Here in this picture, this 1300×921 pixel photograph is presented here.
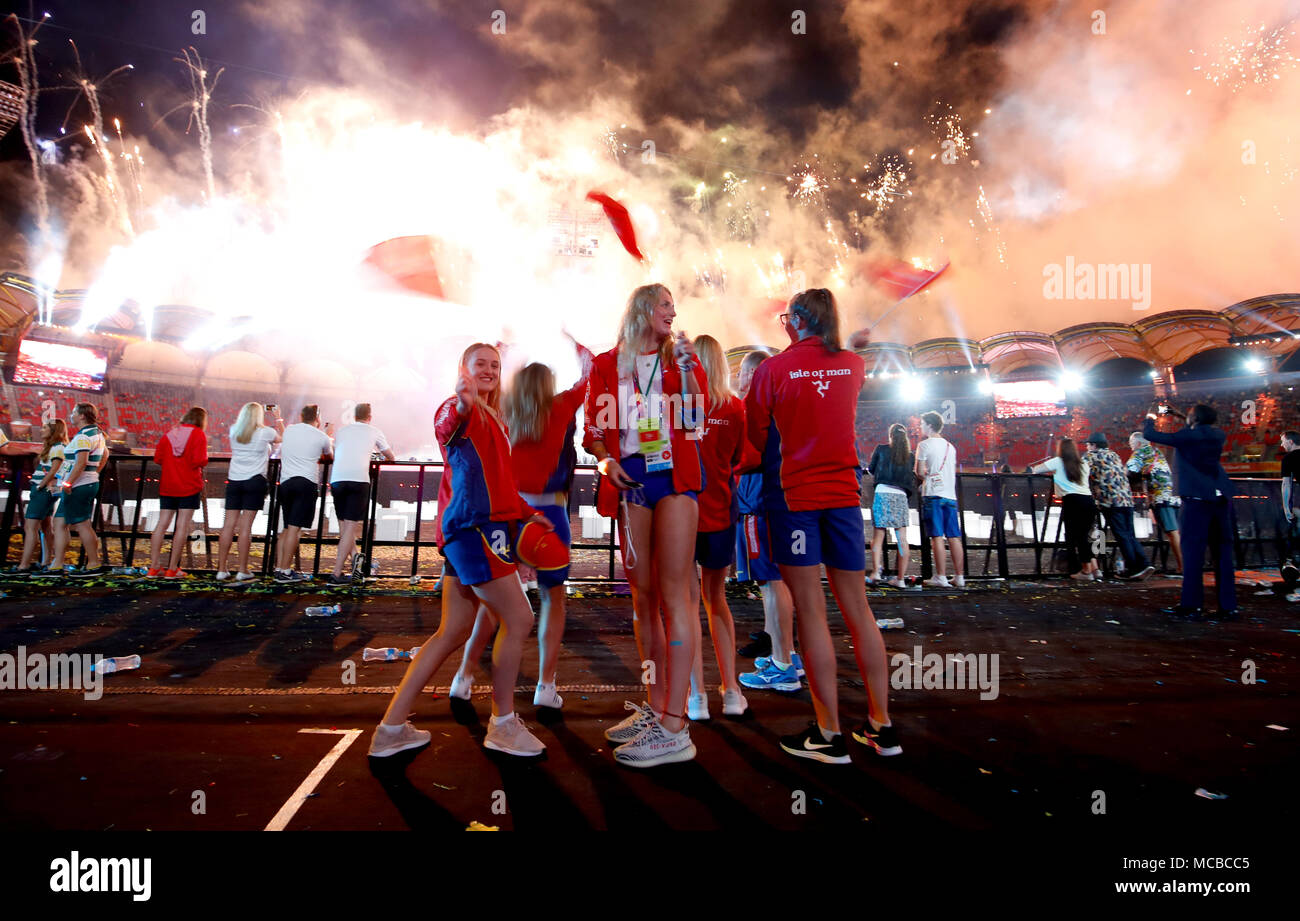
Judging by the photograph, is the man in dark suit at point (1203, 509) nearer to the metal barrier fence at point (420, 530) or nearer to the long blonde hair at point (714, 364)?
the metal barrier fence at point (420, 530)

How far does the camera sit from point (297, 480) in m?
6.33

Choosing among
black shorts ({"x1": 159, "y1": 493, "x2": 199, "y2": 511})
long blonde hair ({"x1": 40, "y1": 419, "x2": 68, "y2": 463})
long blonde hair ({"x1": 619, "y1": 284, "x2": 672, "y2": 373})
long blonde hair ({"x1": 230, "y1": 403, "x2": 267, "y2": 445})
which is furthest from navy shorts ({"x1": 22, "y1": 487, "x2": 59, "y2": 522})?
long blonde hair ({"x1": 619, "y1": 284, "x2": 672, "y2": 373})

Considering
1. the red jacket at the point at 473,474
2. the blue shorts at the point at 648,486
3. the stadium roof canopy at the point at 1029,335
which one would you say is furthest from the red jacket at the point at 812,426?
the stadium roof canopy at the point at 1029,335

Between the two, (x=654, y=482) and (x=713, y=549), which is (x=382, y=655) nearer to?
(x=713, y=549)

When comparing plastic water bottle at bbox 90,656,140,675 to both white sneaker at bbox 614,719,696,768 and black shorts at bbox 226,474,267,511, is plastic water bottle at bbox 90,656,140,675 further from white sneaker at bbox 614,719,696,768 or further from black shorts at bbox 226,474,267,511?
white sneaker at bbox 614,719,696,768

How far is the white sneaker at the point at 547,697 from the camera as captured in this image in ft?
9.59

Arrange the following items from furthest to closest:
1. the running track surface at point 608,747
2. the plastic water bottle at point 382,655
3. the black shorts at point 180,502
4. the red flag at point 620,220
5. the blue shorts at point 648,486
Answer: the black shorts at point 180,502 < the plastic water bottle at point 382,655 < the red flag at point 620,220 < the blue shorts at point 648,486 < the running track surface at point 608,747

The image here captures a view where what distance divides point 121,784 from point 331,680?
4.25 feet

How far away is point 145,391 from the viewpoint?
2747cm

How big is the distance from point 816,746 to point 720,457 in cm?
136

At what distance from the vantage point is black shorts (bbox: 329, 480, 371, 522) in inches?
244
